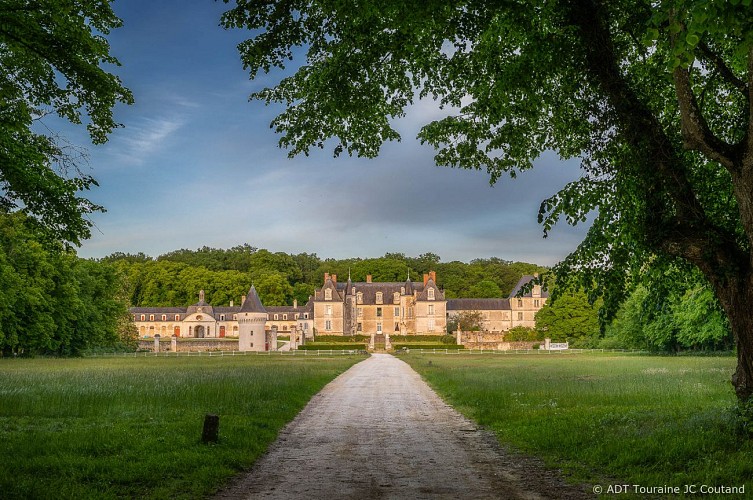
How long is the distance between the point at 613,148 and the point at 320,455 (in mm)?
6679

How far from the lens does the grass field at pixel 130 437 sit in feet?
24.9

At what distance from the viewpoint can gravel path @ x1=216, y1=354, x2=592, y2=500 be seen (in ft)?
23.7

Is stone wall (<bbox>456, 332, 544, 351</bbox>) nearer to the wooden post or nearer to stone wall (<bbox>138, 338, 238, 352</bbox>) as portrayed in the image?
stone wall (<bbox>138, 338, 238, 352</bbox>)

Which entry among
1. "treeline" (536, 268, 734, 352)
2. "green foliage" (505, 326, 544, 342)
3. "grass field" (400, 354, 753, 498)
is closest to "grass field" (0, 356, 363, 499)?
"grass field" (400, 354, 753, 498)

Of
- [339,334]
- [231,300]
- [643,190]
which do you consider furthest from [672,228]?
[231,300]

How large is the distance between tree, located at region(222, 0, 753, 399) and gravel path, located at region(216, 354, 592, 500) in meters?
3.52

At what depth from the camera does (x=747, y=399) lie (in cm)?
905

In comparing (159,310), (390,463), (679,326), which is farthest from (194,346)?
(390,463)

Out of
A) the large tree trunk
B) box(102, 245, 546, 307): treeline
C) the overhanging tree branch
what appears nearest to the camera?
the overhanging tree branch

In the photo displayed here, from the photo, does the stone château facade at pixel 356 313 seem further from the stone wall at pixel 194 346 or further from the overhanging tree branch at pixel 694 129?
the overhanging tree branch at pixel 694 129

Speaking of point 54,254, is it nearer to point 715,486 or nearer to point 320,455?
point 320,455

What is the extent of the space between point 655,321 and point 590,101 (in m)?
46.6

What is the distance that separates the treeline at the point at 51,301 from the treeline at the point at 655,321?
31837 millimetres

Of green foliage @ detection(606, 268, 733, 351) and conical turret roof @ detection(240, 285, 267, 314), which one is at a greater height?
conical turret roof @ detection(240, 285, 267, 314)
